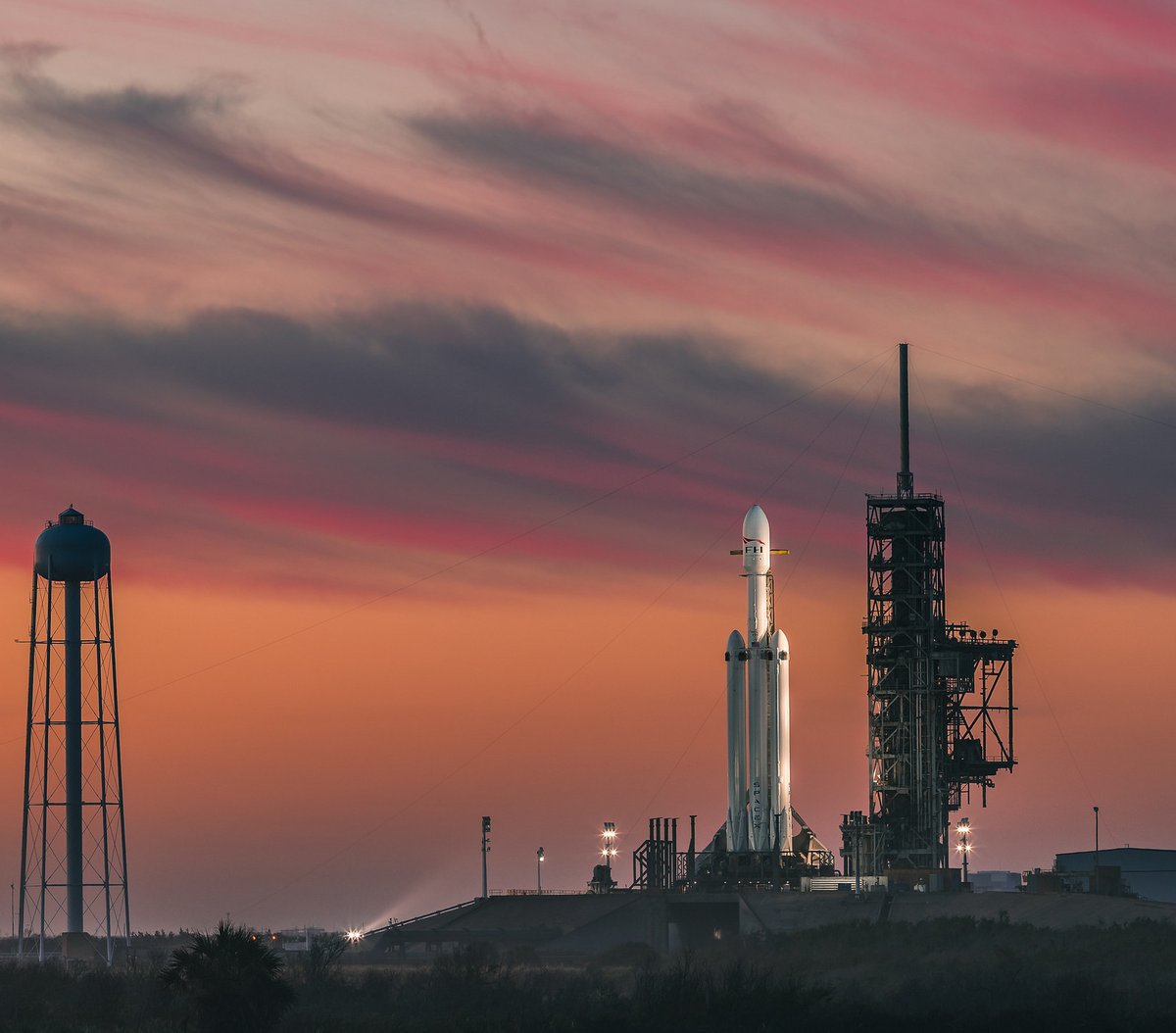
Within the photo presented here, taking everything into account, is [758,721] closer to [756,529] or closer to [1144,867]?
[756,529]

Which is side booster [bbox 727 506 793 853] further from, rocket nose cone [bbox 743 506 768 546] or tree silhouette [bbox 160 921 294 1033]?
tree silhouette [bbox 160 921 294 1033]

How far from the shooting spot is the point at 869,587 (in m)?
131

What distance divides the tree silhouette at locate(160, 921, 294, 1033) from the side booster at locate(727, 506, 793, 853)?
60.2m

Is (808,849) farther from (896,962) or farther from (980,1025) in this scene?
(980,1025)

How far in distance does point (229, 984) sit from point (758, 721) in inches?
2446

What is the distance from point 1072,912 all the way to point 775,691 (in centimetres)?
2406

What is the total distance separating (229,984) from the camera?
72.4 m

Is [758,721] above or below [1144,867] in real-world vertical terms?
above

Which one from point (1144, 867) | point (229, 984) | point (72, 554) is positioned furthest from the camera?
point (1144, 867)

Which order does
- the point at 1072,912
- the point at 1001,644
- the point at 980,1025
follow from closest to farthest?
the point at 980,1025, the point at 1072,912, the point at 1001,644

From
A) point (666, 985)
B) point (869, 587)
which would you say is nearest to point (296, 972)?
point (666, 985)

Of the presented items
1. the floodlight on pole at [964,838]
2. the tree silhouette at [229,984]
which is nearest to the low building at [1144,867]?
the floodlight on pole at [964,838]

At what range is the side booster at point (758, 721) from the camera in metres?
130

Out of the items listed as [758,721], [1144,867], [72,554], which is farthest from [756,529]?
[1144,867]
